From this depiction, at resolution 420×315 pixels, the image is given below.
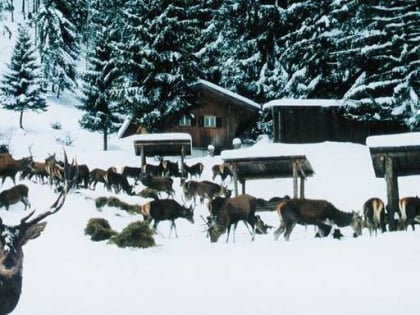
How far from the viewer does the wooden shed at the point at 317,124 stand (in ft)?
106

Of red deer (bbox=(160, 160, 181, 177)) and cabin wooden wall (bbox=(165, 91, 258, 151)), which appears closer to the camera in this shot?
red deer (bbox=(160, 160, 181, 177))

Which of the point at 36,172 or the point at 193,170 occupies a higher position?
the point at 193,170

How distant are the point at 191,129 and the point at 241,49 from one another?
6.98 metres

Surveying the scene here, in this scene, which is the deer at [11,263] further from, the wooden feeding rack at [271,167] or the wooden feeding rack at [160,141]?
the wooden feeding rack at [160,141]

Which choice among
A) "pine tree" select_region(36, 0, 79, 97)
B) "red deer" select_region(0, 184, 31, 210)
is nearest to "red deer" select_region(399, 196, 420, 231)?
"red deer" select_region(0, 184, 31, 210)

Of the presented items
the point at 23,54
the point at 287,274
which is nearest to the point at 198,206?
the point at 287,274

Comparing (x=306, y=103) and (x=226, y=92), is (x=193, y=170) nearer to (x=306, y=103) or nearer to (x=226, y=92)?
(x=306, y=103)

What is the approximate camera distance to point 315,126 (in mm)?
32625

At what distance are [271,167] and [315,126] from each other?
1429 centimetres

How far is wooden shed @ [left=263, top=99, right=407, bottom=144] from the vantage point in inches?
1272

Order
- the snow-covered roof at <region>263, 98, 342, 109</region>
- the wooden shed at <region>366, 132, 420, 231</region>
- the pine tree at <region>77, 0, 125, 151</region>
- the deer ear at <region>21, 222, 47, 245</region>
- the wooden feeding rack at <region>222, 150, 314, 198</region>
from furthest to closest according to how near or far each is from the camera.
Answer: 1. the pine tree at <region>77, 0, 125, 151</region>
2. the snow-covered roof at <region>263, 98, 342, 109</region>
3. the wooden feeding rack at <region>222, 150, 314, 198</region>
4. the wooden shed at <region>366, 132, 420, 231</region>
5. the deer ear at <region>21, 222, 47, 245</region>

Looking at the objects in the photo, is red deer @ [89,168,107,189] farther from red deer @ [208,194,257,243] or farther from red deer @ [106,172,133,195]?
red deer @ [208,194,257,243]

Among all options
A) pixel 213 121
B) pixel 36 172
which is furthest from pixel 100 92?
pixel 36 172

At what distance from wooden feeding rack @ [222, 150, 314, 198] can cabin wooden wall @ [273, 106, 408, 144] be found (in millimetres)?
12251
